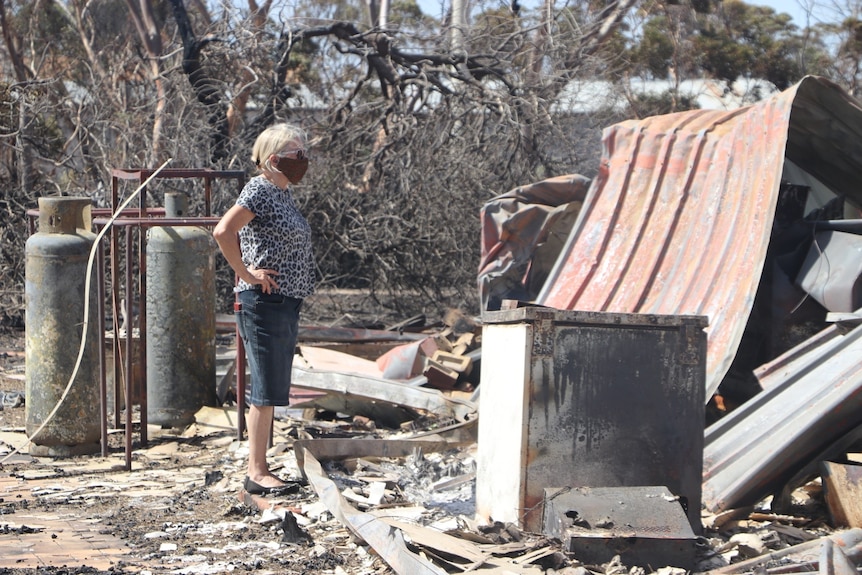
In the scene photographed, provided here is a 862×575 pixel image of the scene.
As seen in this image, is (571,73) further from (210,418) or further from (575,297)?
(210,418)

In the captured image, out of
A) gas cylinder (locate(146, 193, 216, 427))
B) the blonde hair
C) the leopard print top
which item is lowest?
gas cylinder (locate(146, 193, 216, 427))

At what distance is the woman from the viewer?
4965mm

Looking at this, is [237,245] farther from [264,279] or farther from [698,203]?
[698,203]

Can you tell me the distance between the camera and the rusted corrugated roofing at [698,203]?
642 cm

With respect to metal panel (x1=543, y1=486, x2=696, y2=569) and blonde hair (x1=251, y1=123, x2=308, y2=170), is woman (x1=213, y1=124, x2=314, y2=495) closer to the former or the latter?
blonde hair (x1=251, y1=123, x2=308, y2=170)

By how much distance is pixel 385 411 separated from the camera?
7.22 m

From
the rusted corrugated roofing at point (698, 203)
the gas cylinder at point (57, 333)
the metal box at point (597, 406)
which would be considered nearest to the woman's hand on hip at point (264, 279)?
the metal box at point (597, 406)

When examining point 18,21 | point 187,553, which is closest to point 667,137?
point 187,553

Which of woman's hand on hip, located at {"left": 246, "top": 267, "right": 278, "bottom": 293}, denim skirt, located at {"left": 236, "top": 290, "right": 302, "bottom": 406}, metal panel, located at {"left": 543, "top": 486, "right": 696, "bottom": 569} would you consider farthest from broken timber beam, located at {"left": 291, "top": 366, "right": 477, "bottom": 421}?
metal panel, located at {"left": 543, "top": 486, "right": 696, "bottom": 569}

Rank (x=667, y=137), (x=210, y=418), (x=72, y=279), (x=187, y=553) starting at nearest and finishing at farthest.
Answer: (x=187, y=553), (x=72, y=279), (x=210, y=418), (x=667, y=137)

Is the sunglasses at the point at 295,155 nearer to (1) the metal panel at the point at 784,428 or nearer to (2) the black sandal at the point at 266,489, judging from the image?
(2) the black sandal at the point at 266,489

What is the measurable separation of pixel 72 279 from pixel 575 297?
347cm

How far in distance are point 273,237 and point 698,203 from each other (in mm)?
3566

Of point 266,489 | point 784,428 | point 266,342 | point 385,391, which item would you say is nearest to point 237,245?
point 266,342
